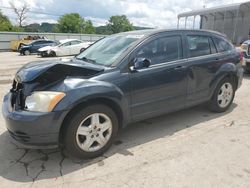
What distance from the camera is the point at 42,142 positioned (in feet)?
9.75

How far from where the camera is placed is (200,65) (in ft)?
14.4

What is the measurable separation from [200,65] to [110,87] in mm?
1898

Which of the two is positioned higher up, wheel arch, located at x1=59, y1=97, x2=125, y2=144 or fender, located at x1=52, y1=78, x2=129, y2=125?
fender, located at x1=52, y1=78, x2=129, y2=125

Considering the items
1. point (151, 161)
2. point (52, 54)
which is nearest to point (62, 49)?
point (52, 54)

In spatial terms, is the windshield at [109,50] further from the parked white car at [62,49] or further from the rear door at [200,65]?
the parked white car at [62,49]

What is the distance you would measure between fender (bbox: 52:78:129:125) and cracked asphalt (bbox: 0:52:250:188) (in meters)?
0.77

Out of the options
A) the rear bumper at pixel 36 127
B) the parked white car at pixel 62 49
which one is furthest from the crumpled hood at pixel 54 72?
the parked white car at pixel 62 49

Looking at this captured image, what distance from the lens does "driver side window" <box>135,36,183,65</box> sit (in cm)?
378

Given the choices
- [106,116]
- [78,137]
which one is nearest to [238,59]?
[106,116]

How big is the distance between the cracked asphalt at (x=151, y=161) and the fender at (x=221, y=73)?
28.9 inches

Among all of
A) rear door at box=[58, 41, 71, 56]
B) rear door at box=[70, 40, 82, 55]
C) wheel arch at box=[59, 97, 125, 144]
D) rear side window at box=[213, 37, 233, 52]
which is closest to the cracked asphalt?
wheel arch at box=[59, 97, 125, 144]

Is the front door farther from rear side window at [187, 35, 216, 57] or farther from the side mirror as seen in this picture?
rear side window at [187, 35, 216, 57]

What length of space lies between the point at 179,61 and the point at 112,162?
6.46 ft

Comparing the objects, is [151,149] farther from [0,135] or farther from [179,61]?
[0,135]
